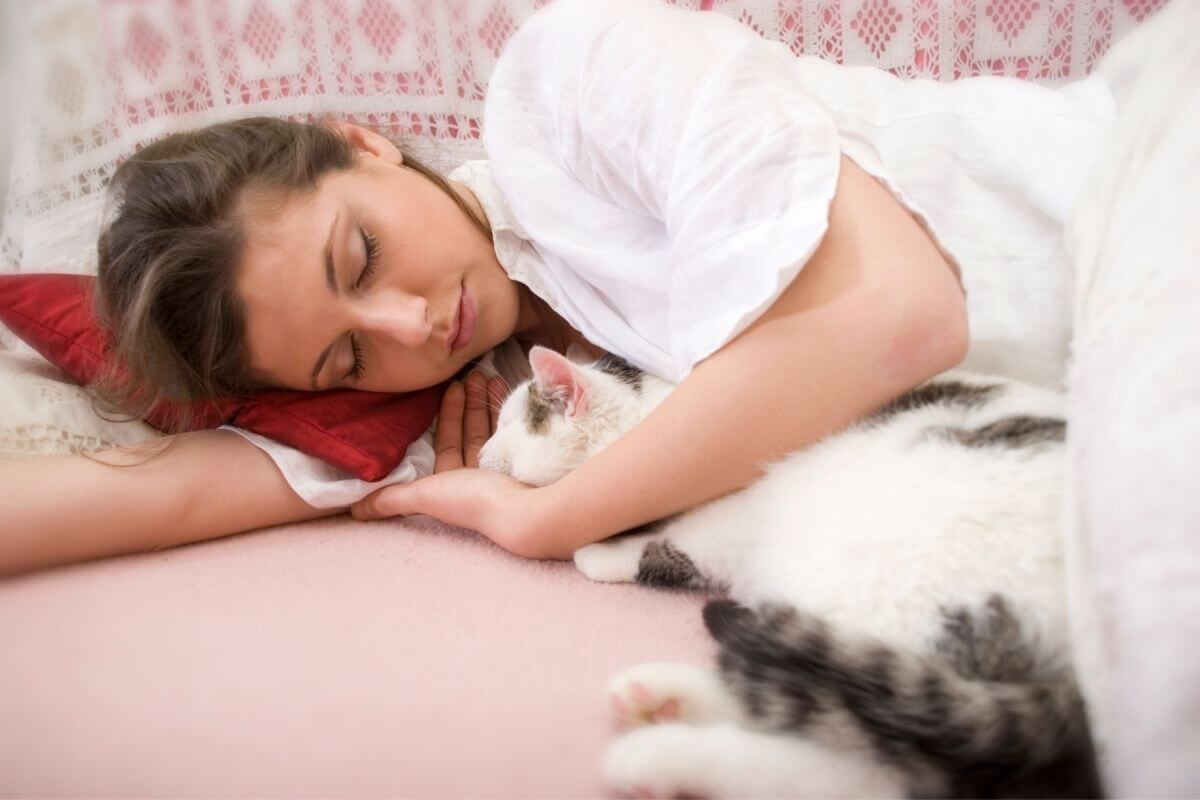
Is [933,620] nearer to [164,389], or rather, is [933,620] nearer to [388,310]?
[388,310]

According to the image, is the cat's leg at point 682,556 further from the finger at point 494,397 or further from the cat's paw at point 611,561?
the finger at point 494,397

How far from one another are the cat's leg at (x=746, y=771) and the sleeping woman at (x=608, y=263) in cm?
31

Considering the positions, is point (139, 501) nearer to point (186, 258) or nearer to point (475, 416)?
point (186, 258)

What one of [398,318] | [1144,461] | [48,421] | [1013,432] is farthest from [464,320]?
[1144,461]

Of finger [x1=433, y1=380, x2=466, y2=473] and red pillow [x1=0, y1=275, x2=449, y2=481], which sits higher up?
red pillow [x1=0, y1=275, x2=449, y2=481]

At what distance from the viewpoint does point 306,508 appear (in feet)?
3.85

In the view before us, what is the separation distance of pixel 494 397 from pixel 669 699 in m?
0.76

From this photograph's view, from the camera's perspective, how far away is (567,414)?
3.72 feet

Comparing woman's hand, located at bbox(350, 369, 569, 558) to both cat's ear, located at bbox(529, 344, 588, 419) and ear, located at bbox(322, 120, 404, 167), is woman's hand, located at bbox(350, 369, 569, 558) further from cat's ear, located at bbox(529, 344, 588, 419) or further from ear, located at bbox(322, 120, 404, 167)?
ear, located at bbox(322, 120, 404, 167)

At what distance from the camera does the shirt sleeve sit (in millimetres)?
807

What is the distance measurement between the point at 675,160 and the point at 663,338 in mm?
279

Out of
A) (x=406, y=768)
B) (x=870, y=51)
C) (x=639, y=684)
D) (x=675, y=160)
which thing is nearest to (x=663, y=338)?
(x=675, y=160)

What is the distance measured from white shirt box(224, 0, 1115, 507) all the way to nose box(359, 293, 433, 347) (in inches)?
7.7

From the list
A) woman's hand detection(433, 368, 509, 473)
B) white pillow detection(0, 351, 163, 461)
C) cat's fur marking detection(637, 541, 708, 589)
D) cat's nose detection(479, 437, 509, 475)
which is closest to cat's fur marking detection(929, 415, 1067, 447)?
cat's fur marking detection(637, 541, 708, 589)
